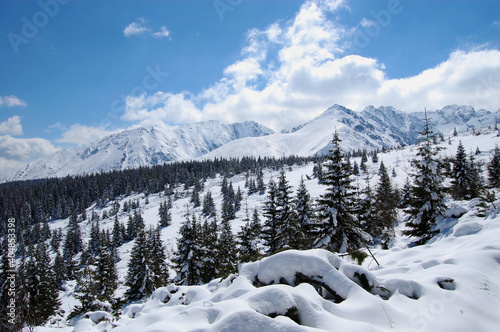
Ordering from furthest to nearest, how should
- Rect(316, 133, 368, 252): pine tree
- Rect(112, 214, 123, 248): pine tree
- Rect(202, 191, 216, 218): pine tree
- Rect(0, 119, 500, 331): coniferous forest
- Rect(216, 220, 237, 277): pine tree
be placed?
1. Rect(202, 191, 216, 218): pine tree
2. Rect(112, 214, 123, 248): pine tree
3. Rect(216, 220, 237, 277): pine tree
4. Rect(316, 133, 368, 252): pine tree
5. Rect(0, 119, 500, 331): coniferous forest

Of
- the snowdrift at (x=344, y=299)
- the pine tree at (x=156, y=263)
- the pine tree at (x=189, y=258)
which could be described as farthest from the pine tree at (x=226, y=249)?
the snowdrift at (x=344, y=299)

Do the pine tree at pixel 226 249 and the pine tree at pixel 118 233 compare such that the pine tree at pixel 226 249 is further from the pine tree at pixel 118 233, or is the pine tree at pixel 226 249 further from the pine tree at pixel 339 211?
the pine tree at pixel 118 233

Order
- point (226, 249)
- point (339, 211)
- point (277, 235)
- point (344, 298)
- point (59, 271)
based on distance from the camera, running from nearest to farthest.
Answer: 1. point (344, 298)
2. point (339, 211)
3. point (277, 235)
4. point (226, 249)
5. point (59, 271)

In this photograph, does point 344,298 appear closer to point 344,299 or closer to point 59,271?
point 344,299

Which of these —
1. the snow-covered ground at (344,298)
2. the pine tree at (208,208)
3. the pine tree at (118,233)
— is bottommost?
the pine tree at (118,233)

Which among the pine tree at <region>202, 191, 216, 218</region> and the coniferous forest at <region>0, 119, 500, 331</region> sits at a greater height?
the coniferous forest at <region>0, 119, 500, 331</region>

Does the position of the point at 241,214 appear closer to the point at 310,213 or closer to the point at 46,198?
the point at 310,213

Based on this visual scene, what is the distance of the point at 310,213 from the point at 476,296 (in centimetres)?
1845

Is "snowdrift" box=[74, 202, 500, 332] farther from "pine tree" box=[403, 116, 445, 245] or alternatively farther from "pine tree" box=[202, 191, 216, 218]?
"pine tree" box=[202, 191, 216, 218]

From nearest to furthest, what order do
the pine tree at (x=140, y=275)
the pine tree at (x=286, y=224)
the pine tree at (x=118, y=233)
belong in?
the pine tree at (x=286, y=224)
the pine tree at (x=140, y=275)
the pine tree at (x=118, y=233)

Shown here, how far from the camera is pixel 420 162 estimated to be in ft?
53.9

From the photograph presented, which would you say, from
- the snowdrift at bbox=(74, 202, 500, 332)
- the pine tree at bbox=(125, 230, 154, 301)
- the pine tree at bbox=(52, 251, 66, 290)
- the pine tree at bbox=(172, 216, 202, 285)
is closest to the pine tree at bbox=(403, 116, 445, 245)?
the snowdrift at bbox=(74, 202, 500, 332)

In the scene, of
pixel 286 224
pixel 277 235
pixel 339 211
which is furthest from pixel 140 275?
pixel 339 211

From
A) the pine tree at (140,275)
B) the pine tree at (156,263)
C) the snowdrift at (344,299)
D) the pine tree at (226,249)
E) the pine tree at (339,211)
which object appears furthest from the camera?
the pine tree at (156,263)
